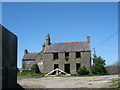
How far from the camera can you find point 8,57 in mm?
9125

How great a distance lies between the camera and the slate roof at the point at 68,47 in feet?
115

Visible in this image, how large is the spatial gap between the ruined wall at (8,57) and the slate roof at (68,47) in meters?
25.1

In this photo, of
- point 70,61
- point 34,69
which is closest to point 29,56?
point 34,69

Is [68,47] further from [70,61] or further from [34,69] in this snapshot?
[34,69]

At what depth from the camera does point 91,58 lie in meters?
34.7

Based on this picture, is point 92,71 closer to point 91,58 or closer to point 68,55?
point 91,58

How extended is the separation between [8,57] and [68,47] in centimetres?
2751

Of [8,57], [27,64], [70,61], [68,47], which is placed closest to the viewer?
[8,57]

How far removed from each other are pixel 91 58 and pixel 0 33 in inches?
1096

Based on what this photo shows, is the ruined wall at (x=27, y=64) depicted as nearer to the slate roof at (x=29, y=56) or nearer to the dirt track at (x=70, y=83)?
the slate roof at (x=29, y=56)

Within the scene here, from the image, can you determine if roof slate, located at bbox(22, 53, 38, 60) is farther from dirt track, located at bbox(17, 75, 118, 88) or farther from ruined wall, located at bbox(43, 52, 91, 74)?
dirt track, located at bbox(17, 75, 118, 88)

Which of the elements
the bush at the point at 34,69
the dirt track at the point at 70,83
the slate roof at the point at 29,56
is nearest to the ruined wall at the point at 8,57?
the dirt track at the point at 70,83

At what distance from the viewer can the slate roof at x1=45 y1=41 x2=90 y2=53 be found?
35156mm

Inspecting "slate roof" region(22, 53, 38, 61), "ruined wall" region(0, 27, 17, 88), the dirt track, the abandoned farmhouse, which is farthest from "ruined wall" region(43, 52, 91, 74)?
"ruined wall" region(0, 27, 17, 88)
